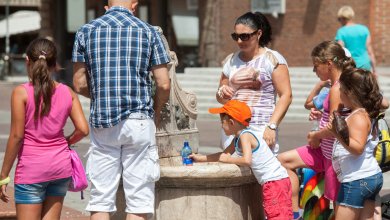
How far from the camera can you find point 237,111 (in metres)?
6.37

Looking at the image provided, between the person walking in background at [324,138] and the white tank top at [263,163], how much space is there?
1.36ft

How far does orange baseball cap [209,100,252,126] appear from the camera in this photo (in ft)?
20.8

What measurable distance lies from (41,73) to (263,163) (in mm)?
1681

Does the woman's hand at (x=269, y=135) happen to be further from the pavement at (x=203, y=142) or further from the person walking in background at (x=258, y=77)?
the pavement at (x=203, y=142)

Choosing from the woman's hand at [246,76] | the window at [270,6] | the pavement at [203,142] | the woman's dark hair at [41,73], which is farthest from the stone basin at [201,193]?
the window at [270,6]

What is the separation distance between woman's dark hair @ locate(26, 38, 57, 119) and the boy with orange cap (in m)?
1.20

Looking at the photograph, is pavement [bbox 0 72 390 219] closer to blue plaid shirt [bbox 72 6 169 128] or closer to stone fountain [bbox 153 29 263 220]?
stone fountain [bbox 153 29 263 220]

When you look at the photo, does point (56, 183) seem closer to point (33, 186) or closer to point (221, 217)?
point (33, 186)

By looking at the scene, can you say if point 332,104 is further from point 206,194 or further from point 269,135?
point 206,194

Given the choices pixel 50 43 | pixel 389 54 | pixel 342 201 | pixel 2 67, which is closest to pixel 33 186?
pixel 50 43

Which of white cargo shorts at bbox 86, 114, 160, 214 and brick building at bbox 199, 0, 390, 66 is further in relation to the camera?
brick building at bbox 199, 0, 390, 66

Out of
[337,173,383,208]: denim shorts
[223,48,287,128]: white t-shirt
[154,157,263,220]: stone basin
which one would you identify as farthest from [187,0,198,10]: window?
[337,173,383,208]: denim shorts

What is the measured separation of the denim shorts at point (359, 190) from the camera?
622cm

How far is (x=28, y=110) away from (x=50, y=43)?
453 mm
